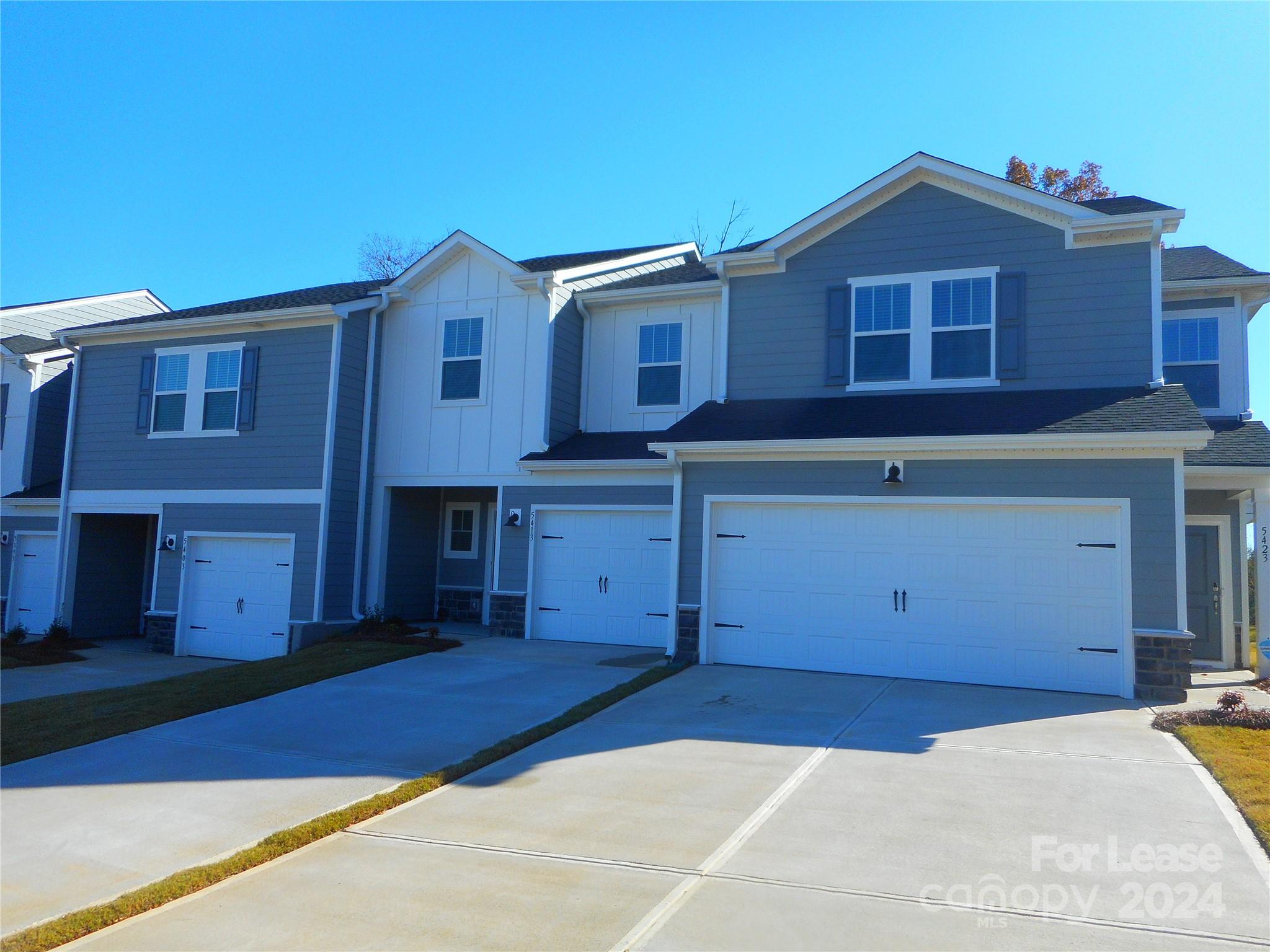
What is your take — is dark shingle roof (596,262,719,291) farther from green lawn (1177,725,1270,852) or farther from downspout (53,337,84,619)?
downspout (53,337,84,619)

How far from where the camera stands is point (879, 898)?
4738mm

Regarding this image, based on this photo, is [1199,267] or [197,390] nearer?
[1199,267]

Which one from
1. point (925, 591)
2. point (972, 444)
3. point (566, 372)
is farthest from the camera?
point (566, 372)

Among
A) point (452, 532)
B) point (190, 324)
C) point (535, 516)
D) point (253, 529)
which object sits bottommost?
point (253, 529)

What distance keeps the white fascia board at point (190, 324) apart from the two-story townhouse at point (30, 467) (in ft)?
3.29

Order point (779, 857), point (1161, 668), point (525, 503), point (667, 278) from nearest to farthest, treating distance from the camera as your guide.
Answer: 1. point (779, 857)
2. point (1161, 668)
3. point (525, 503)
4. point (667, 278)

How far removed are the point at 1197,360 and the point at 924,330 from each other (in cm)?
458

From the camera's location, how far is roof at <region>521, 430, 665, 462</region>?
45.6ft

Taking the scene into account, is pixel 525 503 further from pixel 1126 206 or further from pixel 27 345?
pixel 27 345

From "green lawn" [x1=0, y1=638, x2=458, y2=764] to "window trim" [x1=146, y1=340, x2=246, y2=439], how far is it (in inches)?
205

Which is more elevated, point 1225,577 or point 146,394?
point 146,394

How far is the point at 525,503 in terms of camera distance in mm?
14703

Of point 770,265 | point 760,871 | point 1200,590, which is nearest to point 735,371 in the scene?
point 770,265

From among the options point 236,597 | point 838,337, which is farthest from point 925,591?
point 236,597
